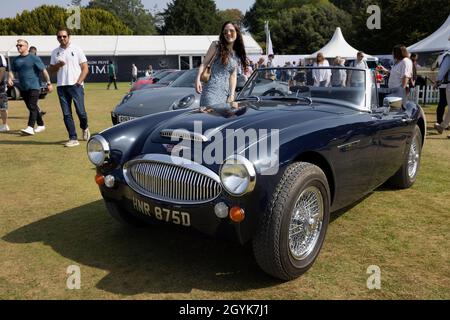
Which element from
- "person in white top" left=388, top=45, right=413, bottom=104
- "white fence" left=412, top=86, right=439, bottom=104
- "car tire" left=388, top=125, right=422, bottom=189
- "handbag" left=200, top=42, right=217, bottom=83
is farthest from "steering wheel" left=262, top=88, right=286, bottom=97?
"white fence" left=412, top=86, right=439, bottom=104

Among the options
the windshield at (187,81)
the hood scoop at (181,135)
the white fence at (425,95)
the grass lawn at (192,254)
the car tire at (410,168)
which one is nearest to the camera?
the grass lawn at (192,254)

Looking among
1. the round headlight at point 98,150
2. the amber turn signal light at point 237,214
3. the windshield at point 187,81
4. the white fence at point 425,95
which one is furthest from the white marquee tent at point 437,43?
the amber turn signal light at point 237,214

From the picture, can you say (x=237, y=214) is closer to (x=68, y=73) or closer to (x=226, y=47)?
(x=226, y=47)

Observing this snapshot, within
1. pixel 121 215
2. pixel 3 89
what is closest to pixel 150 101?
pixel 3 89

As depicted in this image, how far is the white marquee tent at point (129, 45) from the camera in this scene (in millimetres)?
36688

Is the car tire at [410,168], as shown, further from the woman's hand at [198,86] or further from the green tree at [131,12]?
the green tree at [131,12]

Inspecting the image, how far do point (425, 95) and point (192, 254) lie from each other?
43.6ft

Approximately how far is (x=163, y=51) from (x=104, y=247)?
118 ft

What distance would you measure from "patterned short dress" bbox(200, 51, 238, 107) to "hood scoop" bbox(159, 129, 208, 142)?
5.59ft

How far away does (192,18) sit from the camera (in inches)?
2562

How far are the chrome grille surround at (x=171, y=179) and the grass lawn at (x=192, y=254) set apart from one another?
269 mm

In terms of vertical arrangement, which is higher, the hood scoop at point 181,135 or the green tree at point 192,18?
the green tree at point 192,18
